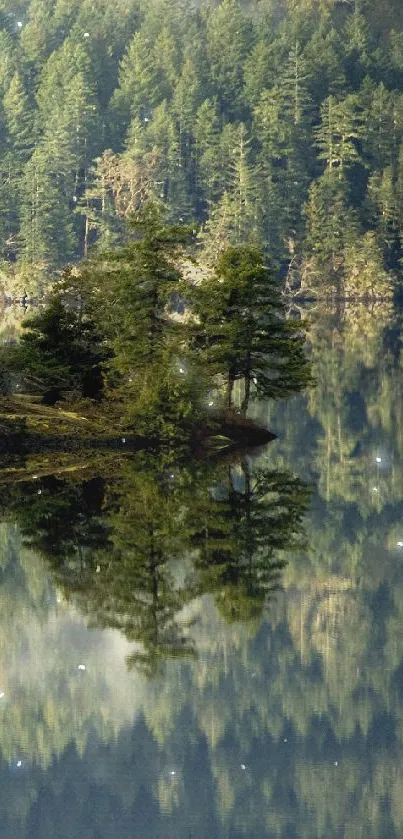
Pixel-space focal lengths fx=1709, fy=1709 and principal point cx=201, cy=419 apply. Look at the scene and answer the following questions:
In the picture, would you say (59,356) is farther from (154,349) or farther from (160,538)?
(160,538)

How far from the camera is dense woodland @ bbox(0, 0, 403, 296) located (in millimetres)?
124250

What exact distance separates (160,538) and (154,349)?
13.3m

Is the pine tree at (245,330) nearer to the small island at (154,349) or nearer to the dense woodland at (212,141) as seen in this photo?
the small island at (154,349)

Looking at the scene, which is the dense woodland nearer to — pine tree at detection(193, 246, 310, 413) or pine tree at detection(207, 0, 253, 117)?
pine tree at detection(207, 0, 253, 117)

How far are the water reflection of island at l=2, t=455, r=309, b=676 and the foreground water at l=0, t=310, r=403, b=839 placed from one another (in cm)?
5

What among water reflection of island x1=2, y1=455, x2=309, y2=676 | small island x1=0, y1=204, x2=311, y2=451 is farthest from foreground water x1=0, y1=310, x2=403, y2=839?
small island x1=0, y1=204, x2=311, y2=451

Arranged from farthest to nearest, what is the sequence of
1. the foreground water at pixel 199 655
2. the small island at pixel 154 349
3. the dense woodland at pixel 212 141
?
the dense woodland at pixel 212 141
the small island at pixel 154 349
the foreground water at pixel 199 655

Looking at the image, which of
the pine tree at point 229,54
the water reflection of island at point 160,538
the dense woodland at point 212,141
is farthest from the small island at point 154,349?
the pine tree at point 229,54

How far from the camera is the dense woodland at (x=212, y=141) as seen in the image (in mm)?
124250

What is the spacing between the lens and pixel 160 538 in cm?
2595

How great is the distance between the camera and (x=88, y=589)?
22625 mm

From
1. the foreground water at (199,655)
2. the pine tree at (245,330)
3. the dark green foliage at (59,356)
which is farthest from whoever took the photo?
the pine tree at (245,330)

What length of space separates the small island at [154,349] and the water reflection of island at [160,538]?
290 cm

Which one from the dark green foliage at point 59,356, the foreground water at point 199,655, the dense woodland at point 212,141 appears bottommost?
the foreground water at point 199,655
